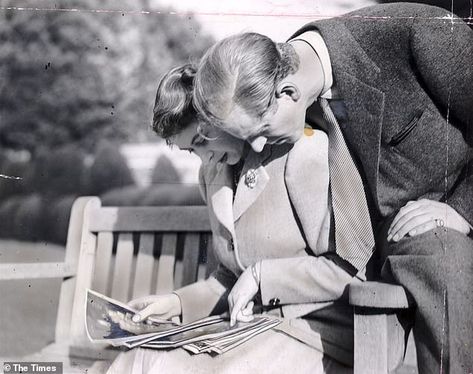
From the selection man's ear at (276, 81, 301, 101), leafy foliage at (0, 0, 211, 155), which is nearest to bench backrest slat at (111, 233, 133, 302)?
leafy foliage at (0, 0, 211, 155)

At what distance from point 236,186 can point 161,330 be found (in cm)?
38

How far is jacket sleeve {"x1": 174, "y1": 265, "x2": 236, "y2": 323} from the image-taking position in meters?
1.83

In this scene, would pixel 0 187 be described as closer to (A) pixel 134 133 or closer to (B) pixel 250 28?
(A) pixel 134 133

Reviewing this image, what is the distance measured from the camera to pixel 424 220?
5.41 feet

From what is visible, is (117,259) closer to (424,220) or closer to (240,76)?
(240,76)

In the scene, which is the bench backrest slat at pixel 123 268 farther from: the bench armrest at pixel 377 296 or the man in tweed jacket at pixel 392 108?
the bench armrest at pixel 377 296

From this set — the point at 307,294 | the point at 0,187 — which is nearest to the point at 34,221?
the point at 0,187

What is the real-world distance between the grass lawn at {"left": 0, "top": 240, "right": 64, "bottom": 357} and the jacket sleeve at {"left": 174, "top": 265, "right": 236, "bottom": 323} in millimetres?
371

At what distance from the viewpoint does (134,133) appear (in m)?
1.87

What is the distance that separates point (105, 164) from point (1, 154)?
28cm

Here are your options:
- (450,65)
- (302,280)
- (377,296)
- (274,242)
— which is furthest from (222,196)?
(450,65)

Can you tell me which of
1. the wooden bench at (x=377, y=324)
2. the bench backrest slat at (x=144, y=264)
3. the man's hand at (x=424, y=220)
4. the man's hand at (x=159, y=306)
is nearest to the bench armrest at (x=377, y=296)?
the wooden bench at (x=377, y=324)

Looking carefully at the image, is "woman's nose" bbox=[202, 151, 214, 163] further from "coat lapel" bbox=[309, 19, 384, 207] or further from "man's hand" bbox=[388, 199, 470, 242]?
"man's hand" bbox=[388, 199, 470, 242]

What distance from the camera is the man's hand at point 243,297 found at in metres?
1.70
